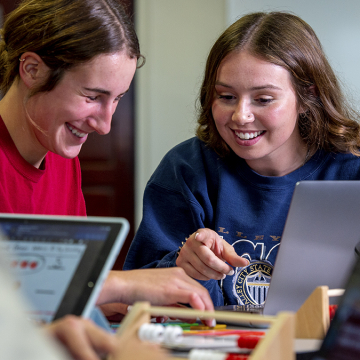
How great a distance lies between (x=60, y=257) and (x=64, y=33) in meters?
0.69

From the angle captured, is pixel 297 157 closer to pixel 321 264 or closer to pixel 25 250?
pixel 321 264

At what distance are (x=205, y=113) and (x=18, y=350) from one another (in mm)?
1224

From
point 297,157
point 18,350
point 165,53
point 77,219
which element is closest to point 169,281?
point 77,219

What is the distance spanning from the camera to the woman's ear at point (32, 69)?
1089mm

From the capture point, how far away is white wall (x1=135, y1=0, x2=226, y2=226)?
2758mm

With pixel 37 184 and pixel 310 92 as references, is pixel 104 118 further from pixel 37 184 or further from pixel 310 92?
pixel 310 92

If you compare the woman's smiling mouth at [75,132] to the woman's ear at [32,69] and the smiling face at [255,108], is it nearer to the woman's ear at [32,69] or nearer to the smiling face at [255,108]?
the woman's ear at [32,69]

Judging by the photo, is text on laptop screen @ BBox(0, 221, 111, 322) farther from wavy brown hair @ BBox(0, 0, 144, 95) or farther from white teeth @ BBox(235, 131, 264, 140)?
white teeth @ BBox(235, 131, 264, 140)

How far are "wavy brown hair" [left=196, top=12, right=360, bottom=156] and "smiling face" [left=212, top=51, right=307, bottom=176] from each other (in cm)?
3

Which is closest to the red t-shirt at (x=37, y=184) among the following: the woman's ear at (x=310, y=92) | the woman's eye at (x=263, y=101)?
the woman's eye at (x=263, y=101)

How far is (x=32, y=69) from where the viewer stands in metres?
1.11

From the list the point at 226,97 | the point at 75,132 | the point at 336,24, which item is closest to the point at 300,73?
the point at 226,97

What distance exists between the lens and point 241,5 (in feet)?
7.84

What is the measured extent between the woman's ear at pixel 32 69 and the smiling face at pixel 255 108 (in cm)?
46
